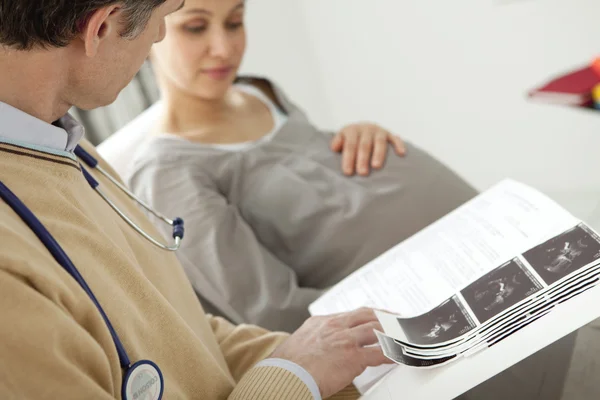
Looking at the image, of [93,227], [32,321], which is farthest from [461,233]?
[32,321]

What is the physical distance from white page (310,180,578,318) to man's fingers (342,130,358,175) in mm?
403

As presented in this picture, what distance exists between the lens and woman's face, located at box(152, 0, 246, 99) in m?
1.50

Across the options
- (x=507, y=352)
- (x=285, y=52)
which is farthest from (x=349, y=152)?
(x=285, y=52)

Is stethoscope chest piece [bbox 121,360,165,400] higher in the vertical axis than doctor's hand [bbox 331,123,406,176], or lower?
higher

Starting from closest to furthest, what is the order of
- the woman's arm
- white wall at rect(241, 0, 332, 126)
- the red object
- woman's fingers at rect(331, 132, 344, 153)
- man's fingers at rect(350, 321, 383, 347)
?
1. man's fingers at rect(350, 321, 383, 347)
2. the woman's arm
3. woman's fingers at rect(331, 132, 344, 153)
4. the red object
5. white wall at rect(241, 0, 332, 126)

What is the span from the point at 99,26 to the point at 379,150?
37.3 inches

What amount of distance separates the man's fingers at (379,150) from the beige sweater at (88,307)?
682mm

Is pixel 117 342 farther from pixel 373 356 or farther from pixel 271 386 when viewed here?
pixel 373 356

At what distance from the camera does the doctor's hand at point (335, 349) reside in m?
0.86

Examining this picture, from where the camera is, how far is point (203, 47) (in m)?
1.53

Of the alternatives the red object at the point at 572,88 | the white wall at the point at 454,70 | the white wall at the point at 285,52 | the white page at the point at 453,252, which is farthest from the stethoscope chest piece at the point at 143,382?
the white wall at the point at 285,52

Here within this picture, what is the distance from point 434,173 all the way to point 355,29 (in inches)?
62.3

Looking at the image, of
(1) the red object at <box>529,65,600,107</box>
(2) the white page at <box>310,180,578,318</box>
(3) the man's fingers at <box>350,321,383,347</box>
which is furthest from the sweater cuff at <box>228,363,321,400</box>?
(1) the red object at <box>529,65,600,107</box>

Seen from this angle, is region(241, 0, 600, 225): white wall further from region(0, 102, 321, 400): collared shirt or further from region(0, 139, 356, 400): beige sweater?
region(0, 102, 321, 400): collared shirt
